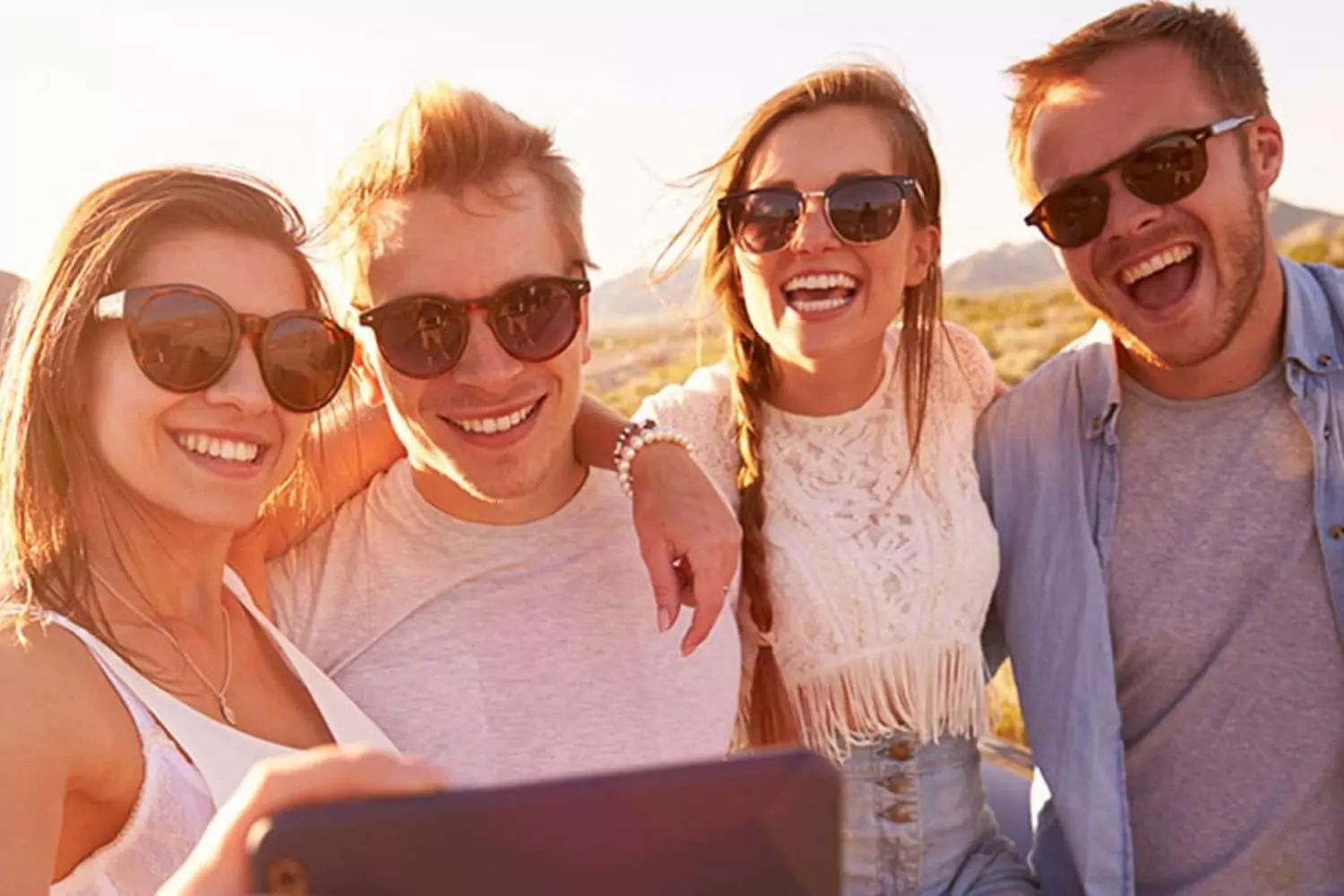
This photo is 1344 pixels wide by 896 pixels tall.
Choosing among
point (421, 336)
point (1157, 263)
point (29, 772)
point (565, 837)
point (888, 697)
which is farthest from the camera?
point (1157, 263)

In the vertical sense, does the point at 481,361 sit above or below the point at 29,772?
above

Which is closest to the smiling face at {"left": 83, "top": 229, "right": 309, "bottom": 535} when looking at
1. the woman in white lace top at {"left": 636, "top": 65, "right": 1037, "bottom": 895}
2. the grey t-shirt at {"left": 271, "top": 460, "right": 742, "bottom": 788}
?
the grey t-shirt at {"left": 271, "top": 460, "right": 742, "bottom": 788}

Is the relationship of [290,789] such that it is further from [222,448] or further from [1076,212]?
[1076,212]

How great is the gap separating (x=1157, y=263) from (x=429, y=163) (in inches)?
61.0

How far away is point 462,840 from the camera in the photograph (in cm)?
54

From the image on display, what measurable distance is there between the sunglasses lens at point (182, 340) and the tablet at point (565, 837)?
102 cm

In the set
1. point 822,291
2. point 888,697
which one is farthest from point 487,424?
point 888,697

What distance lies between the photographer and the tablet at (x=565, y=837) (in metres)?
0.54

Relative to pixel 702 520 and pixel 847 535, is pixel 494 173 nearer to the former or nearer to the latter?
pixel 702 520

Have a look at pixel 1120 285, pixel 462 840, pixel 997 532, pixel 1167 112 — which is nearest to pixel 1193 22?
pixel 1167 112

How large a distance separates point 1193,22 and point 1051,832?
1856 millimetres

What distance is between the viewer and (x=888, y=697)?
2.24 metres

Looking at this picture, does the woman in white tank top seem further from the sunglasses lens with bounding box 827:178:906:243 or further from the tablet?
the sunglasses lens with bounding box 827:178:906:243

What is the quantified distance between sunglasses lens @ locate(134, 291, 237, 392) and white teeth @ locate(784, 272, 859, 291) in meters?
1.20
